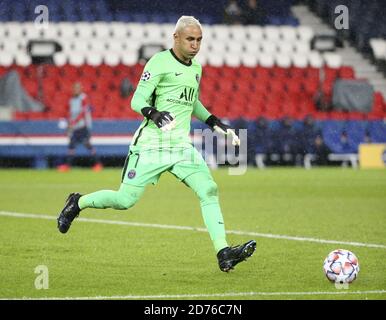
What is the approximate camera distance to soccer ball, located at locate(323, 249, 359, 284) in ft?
26.9

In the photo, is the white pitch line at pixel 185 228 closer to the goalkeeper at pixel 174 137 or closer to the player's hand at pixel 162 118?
the goalkeeper at pixel 174 137

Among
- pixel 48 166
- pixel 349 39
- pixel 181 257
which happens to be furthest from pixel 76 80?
pixel 181 257

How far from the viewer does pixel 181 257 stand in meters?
10.0

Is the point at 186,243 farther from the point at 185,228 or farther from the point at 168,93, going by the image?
the point at 168,93

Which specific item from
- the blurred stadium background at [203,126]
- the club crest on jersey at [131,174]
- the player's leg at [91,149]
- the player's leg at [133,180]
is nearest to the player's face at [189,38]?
the player's leg at [133,180]

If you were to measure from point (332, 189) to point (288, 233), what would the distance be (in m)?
7.43

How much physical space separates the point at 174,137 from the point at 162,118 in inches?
22.8

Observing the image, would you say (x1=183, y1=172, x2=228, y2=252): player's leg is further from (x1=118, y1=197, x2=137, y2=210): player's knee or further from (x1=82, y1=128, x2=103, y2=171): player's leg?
(x1=82, y1=128, x2=103, y2=171): player's leg

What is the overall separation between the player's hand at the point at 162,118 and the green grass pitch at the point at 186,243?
126 centimetres

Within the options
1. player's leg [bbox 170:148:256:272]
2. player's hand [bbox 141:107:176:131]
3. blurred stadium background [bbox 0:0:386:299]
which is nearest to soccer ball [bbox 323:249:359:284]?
blurred stadium background [bbox 0:0:386:299]

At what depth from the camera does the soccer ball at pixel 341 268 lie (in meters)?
8.20

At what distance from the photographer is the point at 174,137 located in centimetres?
911

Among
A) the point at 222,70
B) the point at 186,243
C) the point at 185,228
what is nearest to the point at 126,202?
the point at 186,243

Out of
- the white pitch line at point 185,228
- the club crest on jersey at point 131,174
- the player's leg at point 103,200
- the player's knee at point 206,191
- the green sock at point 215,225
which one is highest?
the club crest on jersey at point 131,174
